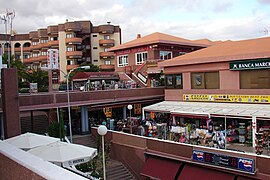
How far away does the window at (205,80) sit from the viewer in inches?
905

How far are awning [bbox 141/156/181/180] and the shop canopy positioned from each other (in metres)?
3.88

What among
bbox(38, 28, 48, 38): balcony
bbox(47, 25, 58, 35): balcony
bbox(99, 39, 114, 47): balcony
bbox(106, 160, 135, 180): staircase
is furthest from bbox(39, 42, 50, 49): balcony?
bbox(106, 160, 135, 180): staircase

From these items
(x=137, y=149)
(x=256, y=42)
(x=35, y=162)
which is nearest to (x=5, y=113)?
(x=137, y=149)

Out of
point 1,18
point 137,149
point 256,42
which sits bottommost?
point 137,149

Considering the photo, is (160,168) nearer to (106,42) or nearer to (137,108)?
(137,108)

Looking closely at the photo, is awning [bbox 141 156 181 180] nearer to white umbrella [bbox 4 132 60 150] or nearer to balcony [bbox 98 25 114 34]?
white umbrella [bbox 4 132 60 150]

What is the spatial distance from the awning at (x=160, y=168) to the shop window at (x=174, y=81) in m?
8.02

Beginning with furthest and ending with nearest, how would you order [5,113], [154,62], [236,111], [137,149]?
[154,62] → [137,149] → [236,111] → [5,113]

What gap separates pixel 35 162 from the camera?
4.70 metres

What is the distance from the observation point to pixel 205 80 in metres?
23.7

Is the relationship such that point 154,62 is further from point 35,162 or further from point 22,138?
point 35,162

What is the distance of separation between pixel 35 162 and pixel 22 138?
10483 millimetres

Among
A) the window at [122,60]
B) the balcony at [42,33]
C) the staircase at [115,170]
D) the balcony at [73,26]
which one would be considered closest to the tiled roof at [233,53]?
the staircase at [115,170]

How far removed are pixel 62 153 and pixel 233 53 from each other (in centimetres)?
1440
